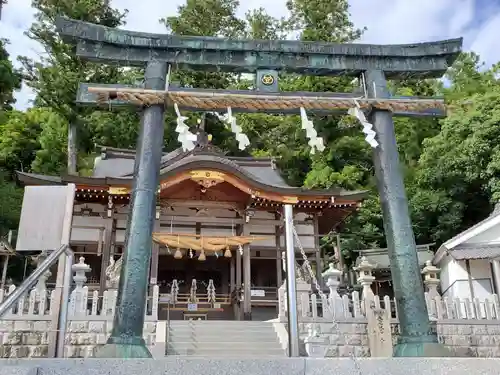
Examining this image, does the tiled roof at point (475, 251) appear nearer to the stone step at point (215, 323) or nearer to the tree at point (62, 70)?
the stone step at point (215, 323)

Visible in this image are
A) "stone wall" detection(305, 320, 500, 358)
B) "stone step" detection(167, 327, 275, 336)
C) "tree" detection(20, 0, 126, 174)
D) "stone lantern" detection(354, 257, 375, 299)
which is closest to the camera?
"stone wall" detection(305, 320, 500, 358)

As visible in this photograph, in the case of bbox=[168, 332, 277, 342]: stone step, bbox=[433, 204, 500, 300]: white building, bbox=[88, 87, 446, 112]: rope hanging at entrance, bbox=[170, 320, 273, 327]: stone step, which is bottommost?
bbox=[168, 332, 277, 342]: stone step

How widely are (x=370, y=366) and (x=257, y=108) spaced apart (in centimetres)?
453

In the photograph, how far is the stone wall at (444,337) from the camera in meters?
10.9

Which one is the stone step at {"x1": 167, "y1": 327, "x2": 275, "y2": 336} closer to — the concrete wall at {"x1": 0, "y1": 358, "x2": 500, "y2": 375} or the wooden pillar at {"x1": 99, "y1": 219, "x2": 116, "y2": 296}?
the wooden pillar at {"x1": 99, "y1": 219, "x2": 116, "y2": 296}

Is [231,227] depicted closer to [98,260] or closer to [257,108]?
[98,260]

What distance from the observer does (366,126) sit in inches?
288

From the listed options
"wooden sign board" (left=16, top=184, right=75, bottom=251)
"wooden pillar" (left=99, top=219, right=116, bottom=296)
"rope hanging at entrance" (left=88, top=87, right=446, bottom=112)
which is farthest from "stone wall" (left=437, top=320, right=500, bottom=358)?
"wooden pillar" (left=99, top=219, right=116, bottom=296)

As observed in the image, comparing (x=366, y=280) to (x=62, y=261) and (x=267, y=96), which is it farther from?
(x=62, y=261)

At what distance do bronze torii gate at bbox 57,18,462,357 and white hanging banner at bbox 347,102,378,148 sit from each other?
112 mm

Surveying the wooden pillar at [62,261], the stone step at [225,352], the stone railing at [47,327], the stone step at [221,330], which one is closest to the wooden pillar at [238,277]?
the stone step at [221,330]

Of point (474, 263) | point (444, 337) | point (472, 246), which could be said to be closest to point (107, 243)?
point (444, 337)

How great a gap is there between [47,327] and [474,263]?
14.0 m

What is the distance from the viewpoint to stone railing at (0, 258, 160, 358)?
10.2m
